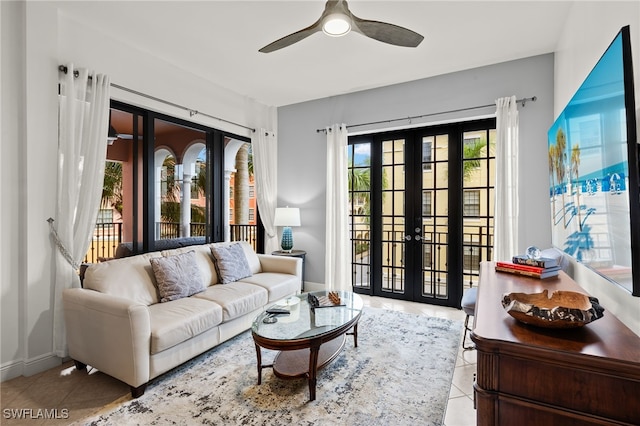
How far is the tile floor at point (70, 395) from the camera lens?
6.11ft

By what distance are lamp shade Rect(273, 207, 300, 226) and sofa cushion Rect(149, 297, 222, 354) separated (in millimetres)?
1929

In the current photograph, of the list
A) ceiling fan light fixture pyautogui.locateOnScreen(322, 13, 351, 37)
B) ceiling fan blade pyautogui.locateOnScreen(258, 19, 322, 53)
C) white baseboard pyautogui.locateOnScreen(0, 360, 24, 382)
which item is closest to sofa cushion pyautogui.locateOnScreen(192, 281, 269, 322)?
white baseboard pyautogui.locateOnScreen(0, 360, 24, 382)

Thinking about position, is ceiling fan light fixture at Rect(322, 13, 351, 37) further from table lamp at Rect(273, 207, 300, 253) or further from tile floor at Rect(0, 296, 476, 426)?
table lamp at Rect(273, 207, 300, 253)

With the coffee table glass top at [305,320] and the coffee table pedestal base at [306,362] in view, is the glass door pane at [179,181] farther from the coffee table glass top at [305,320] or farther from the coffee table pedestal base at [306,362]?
the coffee table pedestal base at [306,362]

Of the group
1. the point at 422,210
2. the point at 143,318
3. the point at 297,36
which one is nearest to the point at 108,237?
the point at 143,318

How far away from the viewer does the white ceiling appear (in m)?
2.49

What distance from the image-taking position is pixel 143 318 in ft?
6.66

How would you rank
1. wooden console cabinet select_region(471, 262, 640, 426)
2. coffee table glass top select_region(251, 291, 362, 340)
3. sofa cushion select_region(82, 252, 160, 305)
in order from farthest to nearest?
sofa cushion select_region(82, 252, 160, 305) → coffee table glass top select_region(251, 291, 362, 340) → wooden console cabinet select_region(471, 262, 640, 426)

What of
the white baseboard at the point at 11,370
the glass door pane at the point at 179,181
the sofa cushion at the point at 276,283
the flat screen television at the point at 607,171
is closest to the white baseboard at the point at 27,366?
the white baseboard at the point at 11,370

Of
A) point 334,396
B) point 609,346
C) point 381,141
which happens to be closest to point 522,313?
point 609,346

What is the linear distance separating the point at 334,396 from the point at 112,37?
12.0ft

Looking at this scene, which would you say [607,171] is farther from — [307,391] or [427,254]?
[427,254]

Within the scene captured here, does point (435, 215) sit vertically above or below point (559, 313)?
above

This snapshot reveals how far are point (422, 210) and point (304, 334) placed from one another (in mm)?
2604
